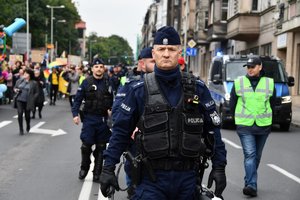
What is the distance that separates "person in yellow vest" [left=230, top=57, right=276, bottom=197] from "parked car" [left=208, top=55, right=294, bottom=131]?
8.80 m

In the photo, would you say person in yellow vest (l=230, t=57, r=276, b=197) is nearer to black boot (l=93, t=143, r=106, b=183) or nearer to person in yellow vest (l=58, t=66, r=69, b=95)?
black boot (l=93, t=143, r=106, b=183)

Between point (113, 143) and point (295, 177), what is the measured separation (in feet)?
18.9

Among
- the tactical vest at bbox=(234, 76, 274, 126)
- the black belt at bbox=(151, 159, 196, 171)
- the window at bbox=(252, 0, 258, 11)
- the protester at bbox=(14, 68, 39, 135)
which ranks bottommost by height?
the protester at bbox=(14, 68, 39, 135)

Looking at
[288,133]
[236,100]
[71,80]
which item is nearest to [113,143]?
[236,100]

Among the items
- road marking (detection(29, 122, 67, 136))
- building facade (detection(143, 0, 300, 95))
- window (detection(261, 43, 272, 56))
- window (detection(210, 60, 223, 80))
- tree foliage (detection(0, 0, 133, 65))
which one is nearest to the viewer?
road marking (detection(29, 122, 67, 136))

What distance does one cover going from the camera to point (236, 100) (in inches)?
306

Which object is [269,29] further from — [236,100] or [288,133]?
[236,100]

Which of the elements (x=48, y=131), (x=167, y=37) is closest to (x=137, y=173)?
(x=167, y=37)

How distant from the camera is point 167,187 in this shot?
12.7 ft

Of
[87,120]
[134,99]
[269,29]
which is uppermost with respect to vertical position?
[269,29]

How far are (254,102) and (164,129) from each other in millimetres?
3911

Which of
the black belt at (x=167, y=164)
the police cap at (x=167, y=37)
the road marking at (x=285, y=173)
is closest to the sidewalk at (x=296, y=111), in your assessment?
the road marking at (x=285, y=173)

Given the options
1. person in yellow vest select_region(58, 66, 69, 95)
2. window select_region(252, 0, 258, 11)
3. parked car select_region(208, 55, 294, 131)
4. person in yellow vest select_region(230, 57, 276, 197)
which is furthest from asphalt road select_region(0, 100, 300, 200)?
window select_region(252, 0, 258, 11)

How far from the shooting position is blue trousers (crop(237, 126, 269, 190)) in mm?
7418
